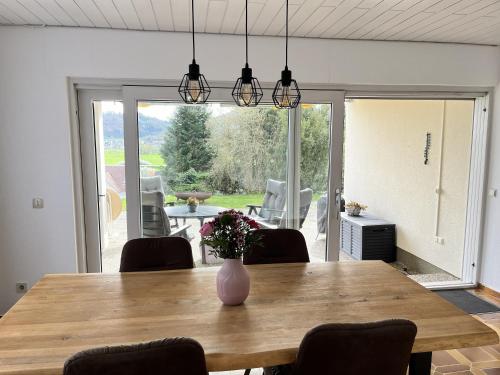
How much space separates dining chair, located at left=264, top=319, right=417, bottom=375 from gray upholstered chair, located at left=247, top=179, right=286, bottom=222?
2.44 meters

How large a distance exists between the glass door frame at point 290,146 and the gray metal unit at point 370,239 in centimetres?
134

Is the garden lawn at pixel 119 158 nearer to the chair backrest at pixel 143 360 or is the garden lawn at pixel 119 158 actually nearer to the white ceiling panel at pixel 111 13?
the white ceiling panel at pixel 111 13

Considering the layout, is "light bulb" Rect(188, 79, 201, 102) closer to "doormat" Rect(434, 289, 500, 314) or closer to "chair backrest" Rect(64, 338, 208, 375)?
"chair backrest" Rect(64, 338, 208, 375)

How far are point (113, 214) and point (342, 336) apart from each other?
9.28ft

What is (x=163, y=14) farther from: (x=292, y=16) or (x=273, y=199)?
(x=273, y=199)

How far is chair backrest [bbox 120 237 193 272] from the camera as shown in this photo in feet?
7.63

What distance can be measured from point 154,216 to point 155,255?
122cm

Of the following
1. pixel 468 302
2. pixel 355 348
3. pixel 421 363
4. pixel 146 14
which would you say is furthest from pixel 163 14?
pixel 468 302

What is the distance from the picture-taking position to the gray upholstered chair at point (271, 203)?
3.71 metres

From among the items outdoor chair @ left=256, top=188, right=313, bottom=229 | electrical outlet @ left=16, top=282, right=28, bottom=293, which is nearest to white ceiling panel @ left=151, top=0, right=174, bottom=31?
outdoor chair @ left=256, top=188, right=313, bottom=229

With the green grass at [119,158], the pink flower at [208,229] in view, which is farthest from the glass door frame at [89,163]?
the pink flower at [208,229]

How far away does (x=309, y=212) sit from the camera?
3744mm

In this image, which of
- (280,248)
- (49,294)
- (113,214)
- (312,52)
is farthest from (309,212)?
(49,294)

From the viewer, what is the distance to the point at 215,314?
5.57ft
